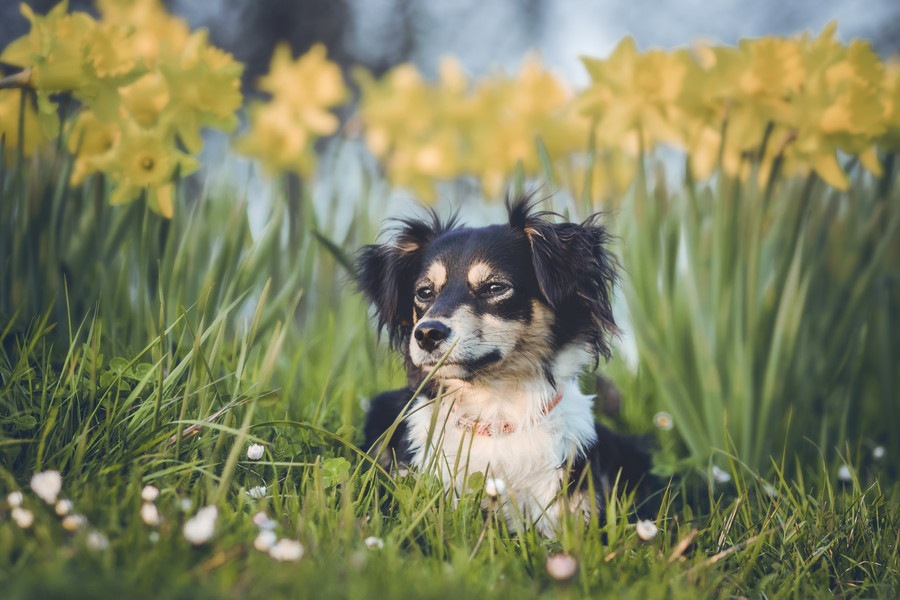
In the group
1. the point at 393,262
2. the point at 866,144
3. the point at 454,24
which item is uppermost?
the point at 454,24

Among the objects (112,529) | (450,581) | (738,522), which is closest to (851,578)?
(738,522)

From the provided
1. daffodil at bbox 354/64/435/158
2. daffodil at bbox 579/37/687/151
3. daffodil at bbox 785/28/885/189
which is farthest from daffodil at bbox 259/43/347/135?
daffodil at bbox 785/28/885/189

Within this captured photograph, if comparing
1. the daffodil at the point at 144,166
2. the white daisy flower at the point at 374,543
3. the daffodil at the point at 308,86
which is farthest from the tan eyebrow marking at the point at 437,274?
the daffodil at the point at 308,86

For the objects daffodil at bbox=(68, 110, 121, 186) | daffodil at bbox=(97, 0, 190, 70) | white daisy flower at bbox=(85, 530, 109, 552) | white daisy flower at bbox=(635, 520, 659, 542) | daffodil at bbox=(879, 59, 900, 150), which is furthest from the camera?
daffodil at bbox=(97, 0, 190, 70)

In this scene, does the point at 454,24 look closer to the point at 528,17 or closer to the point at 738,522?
the point at 528,17

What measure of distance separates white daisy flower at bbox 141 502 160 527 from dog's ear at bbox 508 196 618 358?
1.44 metres

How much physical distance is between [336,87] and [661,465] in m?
3.34

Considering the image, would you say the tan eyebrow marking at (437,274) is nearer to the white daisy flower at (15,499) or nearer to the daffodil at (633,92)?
the daffodil at (633,92)

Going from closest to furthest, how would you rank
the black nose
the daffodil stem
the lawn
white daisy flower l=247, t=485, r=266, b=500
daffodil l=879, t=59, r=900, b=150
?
the lawn → white daisy flower l=247, t=485, r=266, b=500 → the black nose → the daffodil stem → daffodil l=879, t=59, r=900, b=150

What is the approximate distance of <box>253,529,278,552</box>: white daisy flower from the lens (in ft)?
5.40

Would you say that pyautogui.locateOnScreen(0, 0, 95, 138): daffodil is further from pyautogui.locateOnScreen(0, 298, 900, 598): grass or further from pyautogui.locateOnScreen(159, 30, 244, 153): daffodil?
pyautogui.locateOnScreen(0, 298, 900, 598): grass

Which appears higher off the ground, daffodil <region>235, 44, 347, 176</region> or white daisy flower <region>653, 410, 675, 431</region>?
daffodil <region>235, 44, 347, 176</region>

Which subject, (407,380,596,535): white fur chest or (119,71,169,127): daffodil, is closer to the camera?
(407,380,596,535): white fur chest

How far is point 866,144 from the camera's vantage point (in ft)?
10.7
